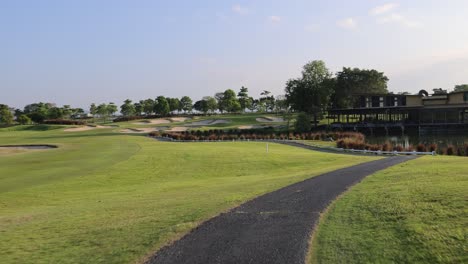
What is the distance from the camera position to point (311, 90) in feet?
270

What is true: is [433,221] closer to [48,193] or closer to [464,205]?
[464,205]

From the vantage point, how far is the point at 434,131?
65062 mm

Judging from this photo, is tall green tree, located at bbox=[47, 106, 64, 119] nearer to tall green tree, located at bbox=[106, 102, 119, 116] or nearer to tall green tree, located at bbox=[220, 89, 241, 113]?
tall green tree, located at bbox=[106, 102, 119, 116]

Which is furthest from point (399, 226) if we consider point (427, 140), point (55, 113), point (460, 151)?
point (55, 113)

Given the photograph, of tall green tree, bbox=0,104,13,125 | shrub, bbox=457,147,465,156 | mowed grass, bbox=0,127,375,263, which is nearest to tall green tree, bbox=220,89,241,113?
tall green tree, bbox=0,104,13,125

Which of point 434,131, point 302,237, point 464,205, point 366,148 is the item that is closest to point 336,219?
point 302,237

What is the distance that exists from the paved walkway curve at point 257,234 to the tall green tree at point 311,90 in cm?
7006

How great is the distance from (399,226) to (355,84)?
100m

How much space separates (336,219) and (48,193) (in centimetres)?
1312

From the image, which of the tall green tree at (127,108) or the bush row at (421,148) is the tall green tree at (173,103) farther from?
the bush row at (421,148)

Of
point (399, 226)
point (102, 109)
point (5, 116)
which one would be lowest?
point (399, 226)

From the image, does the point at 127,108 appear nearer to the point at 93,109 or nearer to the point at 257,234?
the point at 93,109

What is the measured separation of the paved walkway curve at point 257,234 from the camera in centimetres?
692

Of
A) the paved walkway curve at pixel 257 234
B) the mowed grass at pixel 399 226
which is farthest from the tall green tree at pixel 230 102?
the mowed grass at pixel 399 226
